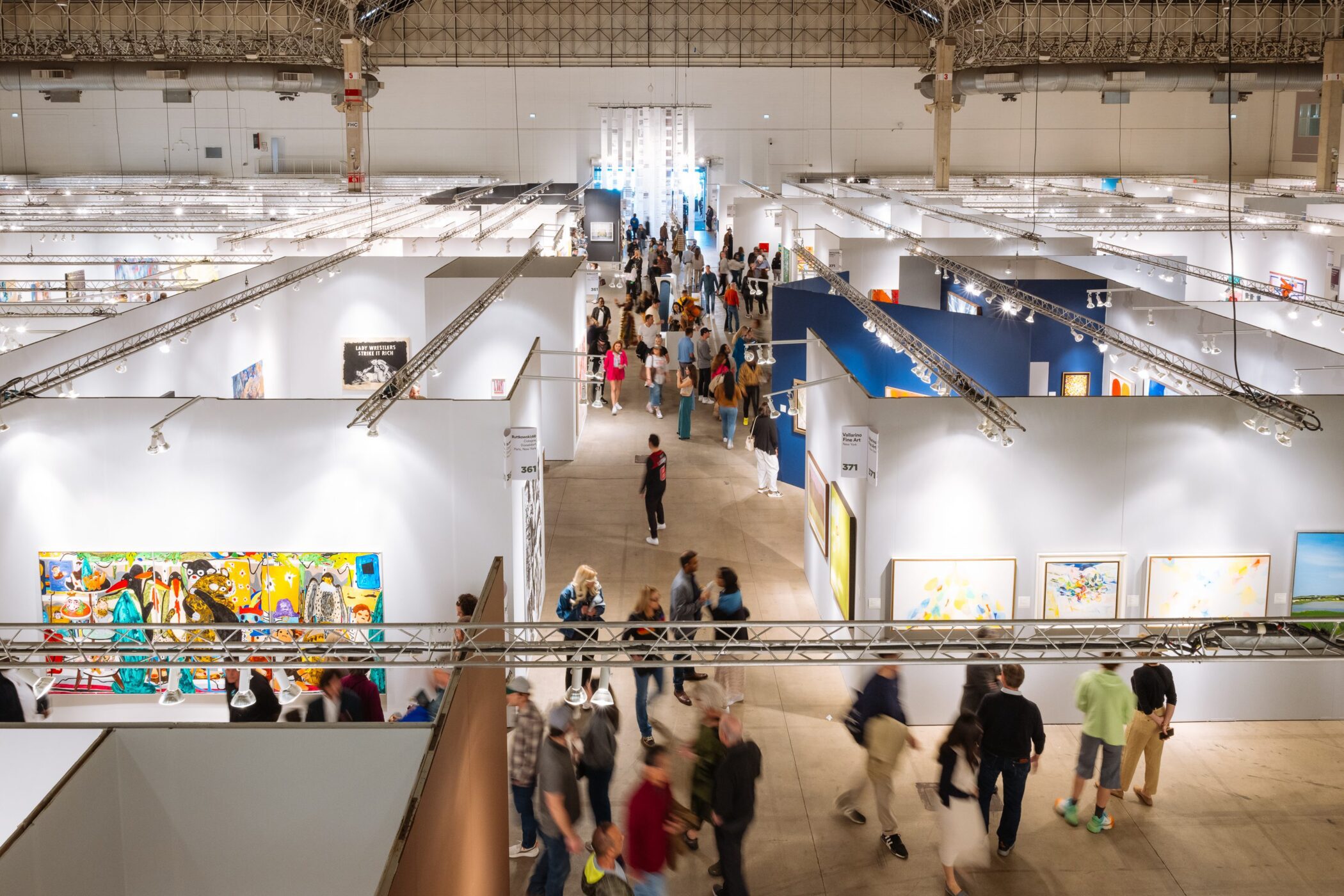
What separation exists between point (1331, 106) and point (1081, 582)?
610 inches

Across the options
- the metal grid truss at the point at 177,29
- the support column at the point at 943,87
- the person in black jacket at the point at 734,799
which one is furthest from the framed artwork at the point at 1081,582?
the metal grid truss at the point at 177,29

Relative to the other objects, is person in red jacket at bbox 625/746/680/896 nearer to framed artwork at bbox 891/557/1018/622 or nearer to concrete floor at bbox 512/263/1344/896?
concrete floor at bbox 512/263/1344/896

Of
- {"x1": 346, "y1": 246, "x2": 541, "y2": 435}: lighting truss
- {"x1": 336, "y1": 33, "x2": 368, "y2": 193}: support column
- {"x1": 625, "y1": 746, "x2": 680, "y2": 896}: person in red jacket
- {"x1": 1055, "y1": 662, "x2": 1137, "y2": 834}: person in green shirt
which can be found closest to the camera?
{"x1": 625, "y1": 746, "x2": 680, "y2": 896}: person in red jacket

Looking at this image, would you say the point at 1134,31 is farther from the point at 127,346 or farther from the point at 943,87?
the point at 127,346

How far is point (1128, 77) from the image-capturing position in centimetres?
2200

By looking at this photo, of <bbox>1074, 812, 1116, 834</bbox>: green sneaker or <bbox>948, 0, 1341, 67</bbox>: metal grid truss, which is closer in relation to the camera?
<bbox>1074, 812, 1116, 834</bbox>: green sneaker

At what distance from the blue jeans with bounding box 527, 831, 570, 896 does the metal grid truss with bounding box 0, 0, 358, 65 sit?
71.0 feet

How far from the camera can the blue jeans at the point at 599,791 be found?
227 inches

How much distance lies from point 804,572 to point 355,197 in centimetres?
1377

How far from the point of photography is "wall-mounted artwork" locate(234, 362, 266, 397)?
1167 cm

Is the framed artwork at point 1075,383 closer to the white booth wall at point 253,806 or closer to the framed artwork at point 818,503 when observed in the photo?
the framed artwork at point 818,503

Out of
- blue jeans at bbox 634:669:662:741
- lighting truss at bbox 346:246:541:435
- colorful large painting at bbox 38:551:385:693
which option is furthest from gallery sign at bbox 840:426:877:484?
colorful large painting at bbox 38:551:385:693

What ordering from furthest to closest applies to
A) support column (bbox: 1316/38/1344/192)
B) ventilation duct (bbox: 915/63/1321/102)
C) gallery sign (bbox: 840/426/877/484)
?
ventilation duct (bbox: 915/63/1321/102), support column (bbox: 1316/38/1344/192), gallery sign (bbox: 840/426/877/484)

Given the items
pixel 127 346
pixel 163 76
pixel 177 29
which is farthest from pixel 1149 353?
pixel 177 29
